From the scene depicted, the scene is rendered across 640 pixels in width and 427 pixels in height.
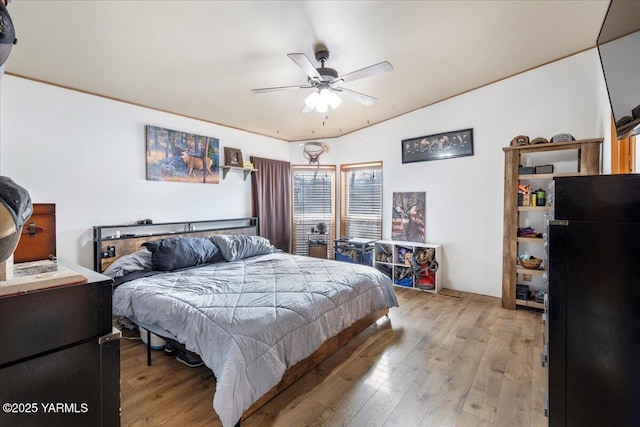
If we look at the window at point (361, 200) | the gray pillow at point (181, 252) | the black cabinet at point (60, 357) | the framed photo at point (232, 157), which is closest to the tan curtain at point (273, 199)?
the framed photo at point (232, 157)

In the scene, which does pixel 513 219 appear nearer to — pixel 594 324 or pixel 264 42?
pixel 594 324

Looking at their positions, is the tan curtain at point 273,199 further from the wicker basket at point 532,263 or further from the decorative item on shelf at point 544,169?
the decorative item on shelf at point 544,169

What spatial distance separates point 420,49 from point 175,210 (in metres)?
3.40

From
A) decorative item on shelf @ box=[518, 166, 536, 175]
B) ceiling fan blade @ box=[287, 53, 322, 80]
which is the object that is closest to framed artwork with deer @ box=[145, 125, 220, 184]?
ceiling fan blade @ box=[287, 53, 322, 80]

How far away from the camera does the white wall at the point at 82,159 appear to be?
2658mm

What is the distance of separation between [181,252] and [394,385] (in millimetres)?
2477

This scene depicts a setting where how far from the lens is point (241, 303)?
2.12 meters

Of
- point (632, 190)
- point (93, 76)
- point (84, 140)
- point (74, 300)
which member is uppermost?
point (93, 76)

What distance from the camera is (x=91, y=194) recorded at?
3096 mm

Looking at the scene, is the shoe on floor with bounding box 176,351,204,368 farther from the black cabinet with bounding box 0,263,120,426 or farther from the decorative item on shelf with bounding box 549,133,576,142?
the decorative item on shelf with bounding box 549,133,576,142

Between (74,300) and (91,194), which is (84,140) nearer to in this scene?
(91,194)

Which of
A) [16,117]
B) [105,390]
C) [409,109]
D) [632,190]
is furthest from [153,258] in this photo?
[409,109]

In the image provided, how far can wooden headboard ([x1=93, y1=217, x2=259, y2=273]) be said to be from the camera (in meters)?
3.05

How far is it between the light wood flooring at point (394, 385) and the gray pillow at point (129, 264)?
0.68 meters
